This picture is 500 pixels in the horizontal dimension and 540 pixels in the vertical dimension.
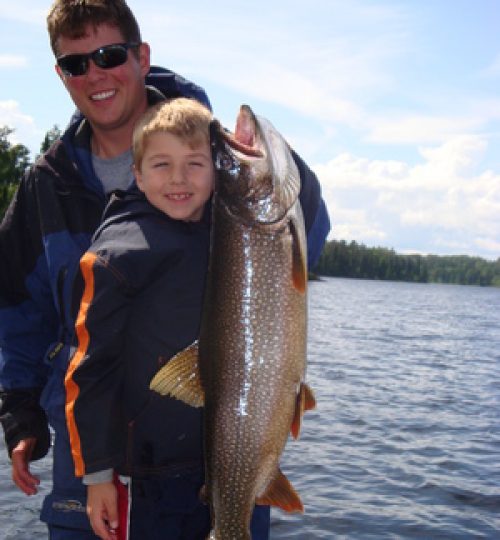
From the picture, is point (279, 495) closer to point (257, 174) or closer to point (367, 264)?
point (257, 174)

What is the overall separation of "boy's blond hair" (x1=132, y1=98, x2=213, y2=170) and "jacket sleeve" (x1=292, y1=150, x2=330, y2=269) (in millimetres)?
467

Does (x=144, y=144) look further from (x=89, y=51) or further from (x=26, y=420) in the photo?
(x=26, y=420)

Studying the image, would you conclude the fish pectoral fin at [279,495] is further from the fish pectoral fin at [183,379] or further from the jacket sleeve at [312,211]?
the jacket sleeve at [312,211]

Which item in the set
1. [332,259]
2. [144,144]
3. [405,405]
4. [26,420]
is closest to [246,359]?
[144,144]

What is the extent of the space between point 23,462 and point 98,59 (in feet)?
7.15

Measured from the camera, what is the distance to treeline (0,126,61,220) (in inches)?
1881

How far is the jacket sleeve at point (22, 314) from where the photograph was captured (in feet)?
12.7

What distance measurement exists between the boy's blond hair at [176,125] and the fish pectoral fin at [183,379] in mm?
969

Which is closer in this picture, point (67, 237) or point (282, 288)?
point (282, 288)

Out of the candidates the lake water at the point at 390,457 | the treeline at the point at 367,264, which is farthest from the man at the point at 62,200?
the treeline at the point at 367,264

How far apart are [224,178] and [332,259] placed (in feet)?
531

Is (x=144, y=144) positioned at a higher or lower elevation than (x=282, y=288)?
higher

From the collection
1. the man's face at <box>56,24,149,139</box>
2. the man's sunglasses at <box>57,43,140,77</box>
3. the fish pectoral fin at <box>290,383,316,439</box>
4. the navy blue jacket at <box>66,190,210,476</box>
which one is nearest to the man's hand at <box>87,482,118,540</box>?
the navy blue jacket at <box>66,190,210,476</box>

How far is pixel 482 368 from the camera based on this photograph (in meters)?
23.2
